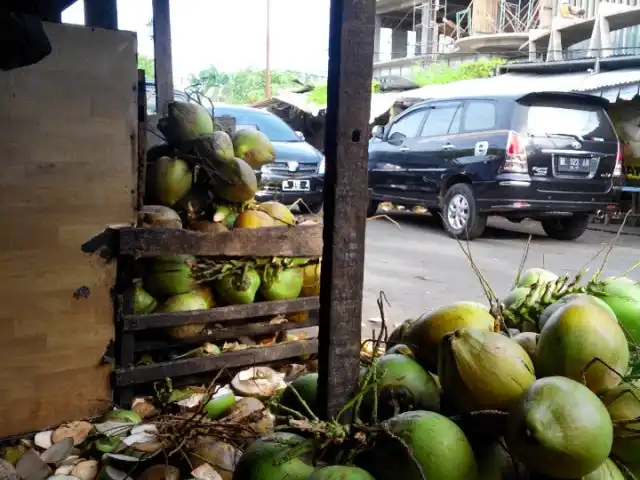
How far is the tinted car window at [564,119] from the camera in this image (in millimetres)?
8320

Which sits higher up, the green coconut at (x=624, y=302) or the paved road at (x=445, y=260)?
the green coconut at (x=624, y=302)

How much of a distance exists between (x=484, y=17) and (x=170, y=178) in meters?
20.8

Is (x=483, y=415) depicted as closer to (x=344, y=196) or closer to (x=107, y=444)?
(x=344, y=196)

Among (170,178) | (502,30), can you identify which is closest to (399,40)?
(502,30)

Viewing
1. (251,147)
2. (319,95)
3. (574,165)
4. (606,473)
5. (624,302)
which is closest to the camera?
(606,473)

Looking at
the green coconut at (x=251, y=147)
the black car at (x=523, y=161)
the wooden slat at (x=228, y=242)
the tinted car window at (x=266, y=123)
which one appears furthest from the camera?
the tinted car window at (x=266, y=123)

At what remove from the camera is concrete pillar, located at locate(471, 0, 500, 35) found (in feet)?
70.6

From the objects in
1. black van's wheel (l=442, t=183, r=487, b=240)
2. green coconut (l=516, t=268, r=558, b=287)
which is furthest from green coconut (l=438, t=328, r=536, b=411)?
black van's wheel (l=442, t=183, r=487, b=240)

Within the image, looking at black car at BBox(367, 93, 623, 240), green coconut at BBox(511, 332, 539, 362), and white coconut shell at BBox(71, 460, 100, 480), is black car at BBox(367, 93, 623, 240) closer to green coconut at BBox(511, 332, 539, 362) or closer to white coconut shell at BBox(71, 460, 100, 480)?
white coconut shell at BBox(71, 460, 100, 480)

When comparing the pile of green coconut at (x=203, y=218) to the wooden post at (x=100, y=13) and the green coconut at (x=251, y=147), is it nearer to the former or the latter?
the green coconut at (x=251, y=147)

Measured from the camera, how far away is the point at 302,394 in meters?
1.69

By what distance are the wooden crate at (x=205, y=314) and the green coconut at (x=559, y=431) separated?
6.05ft

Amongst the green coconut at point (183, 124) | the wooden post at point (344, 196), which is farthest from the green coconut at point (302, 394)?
the green coconut at point (183, 124)

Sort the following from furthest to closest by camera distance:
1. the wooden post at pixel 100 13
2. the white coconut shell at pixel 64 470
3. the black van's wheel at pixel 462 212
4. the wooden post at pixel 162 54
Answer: the black van's wheel at pixel 462 212
the wooden post at pixel 162 54
the wooden post at pixel 100 13
the white coconut shell at pixel 64 470
